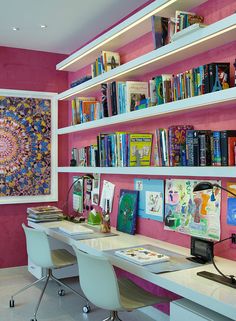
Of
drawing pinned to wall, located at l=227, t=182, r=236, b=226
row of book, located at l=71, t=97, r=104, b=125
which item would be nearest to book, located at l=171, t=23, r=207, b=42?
drawing pinned to wall, located at l=227, t=182, r=236, b=226

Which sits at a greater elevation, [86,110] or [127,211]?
[86,110]

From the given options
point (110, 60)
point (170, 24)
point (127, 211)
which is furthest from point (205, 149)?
point (110, 60)

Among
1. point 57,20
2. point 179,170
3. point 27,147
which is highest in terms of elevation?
point 57,20

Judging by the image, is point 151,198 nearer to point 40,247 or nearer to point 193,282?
point 40,247

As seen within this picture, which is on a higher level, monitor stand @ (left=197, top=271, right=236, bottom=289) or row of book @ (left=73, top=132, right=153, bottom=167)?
row of book @ (left=73, top=132, right=153, bottom=167)

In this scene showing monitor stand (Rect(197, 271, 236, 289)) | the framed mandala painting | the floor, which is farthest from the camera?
the framed mandala painting

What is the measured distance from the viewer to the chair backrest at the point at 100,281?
2.29 m

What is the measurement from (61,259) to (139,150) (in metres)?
1.24

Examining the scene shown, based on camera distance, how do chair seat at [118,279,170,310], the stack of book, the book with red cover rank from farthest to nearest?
1. the stack of book
2. the book with red cover
3. chair seat at [118,279,170,310]

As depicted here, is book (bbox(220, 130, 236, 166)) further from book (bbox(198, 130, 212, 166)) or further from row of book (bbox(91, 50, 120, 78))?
row of book (bbox(91, 50, 120, 78))

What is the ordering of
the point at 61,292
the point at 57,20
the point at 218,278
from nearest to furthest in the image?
1. the point at 218,278
2. the point at 57,20
3. the point at 61,292

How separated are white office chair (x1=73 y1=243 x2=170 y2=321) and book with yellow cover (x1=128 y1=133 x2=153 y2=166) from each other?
855mm

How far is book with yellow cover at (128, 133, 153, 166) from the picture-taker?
10.4ft

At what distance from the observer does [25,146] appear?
179 inches
